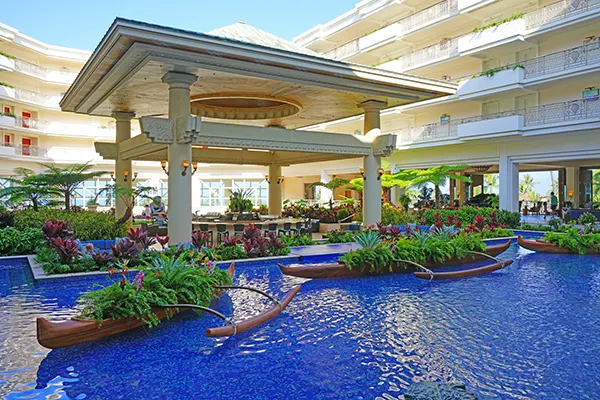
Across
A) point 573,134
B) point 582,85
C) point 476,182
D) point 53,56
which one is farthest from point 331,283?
point 53,56

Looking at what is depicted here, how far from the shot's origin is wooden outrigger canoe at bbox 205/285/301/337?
6145 mm

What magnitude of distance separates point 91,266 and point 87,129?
31321mm

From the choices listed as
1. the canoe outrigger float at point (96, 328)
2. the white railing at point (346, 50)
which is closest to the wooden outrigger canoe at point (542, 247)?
the canoe outrigger float at point (96, 328)

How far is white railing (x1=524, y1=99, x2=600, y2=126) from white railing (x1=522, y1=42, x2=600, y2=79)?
1.66m

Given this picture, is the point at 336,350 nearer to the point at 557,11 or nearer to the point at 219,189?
the point at 557,11

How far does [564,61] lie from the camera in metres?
22.5

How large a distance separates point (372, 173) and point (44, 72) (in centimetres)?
3095

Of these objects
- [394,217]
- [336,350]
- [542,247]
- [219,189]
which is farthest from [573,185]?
[336,350]

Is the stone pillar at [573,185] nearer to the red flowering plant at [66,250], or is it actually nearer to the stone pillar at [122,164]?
the stone pillar at [122,164]

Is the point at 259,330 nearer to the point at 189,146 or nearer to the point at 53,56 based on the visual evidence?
the point at 189,146

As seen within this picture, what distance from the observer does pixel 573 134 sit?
2252 cm

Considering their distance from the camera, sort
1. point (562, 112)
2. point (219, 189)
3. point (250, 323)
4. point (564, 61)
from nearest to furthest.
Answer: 1. point (250, 323)
2. point (562, 112)
3. point (564, 61)
4. point (219, 189)

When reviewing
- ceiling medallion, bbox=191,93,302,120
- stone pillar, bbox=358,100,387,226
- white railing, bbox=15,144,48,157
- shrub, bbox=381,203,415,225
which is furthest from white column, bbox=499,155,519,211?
white railing, bbox=15,144,48,157

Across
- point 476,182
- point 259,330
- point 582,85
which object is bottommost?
point 259,330
